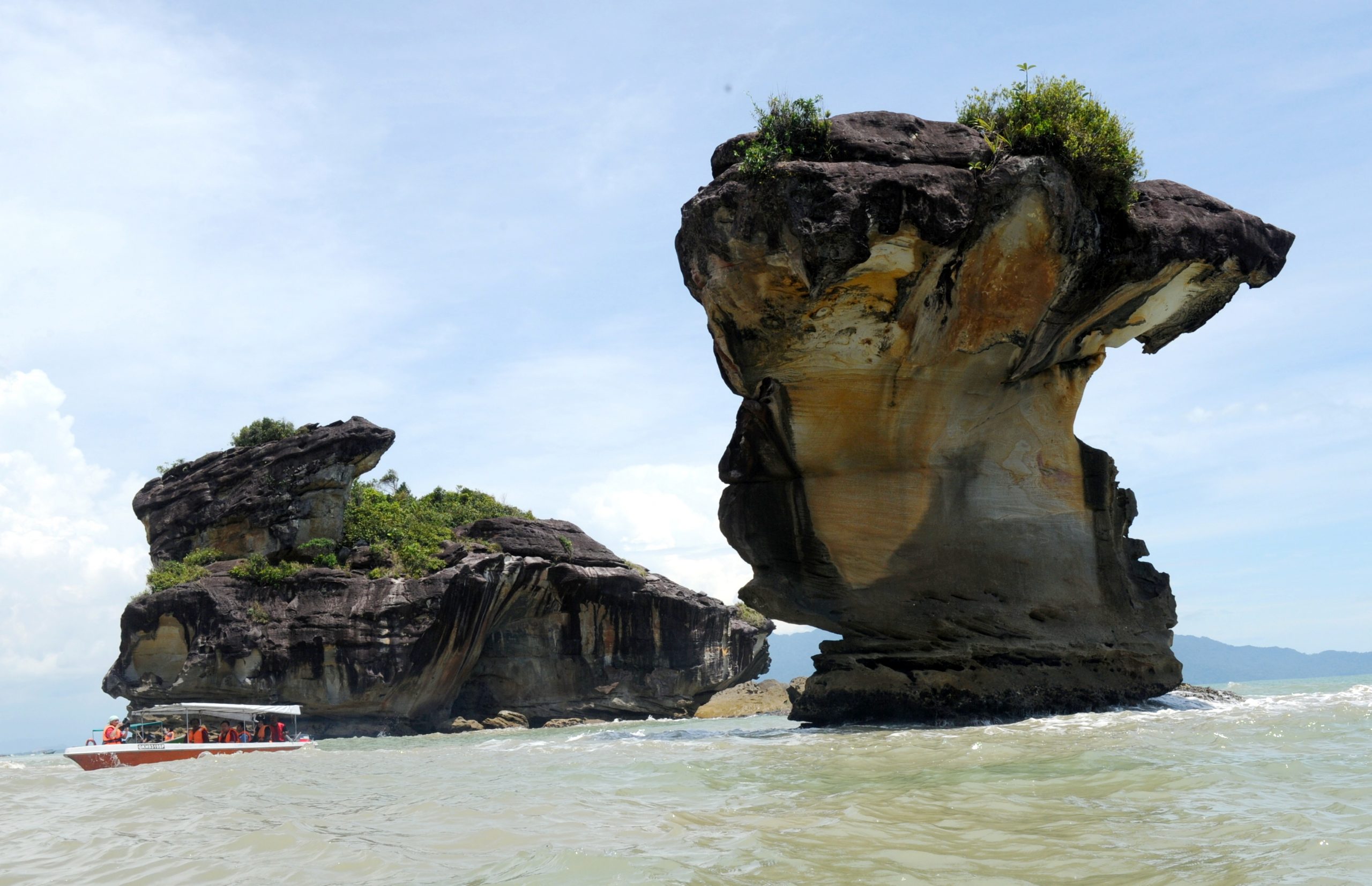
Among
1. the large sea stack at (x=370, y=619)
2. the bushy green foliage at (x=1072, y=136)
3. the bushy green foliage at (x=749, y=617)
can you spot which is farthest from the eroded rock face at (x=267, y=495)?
the bushy green foliage at (x=1072, y=136)

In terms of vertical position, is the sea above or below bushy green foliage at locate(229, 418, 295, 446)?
below

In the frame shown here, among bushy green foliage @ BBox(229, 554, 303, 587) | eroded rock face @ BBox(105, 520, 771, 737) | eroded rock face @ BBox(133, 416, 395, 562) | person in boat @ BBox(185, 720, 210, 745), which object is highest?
eroded rock face @ BBox(133, 416, 395, 562)

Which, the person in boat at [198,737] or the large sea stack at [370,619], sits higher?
the large sea stack at [370,619]

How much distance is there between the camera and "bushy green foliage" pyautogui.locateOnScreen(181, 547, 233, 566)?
28.2m

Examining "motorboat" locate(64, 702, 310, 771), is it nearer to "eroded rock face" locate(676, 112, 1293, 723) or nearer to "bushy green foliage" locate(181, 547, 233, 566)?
"bushy green foliage" locate(181, 547, 233, 566)

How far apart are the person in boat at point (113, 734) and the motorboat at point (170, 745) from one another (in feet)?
0.55

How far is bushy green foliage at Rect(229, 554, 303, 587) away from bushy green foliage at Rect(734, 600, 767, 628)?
15886 millimetres

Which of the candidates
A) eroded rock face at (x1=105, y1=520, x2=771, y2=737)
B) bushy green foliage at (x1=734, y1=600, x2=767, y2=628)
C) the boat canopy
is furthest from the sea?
bushy green foliage at (x1=734, y1=600, x2=767, y2=628)

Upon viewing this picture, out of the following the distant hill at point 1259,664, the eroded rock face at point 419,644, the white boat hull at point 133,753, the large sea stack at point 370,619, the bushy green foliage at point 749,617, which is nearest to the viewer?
the white boat hull at point 133,753

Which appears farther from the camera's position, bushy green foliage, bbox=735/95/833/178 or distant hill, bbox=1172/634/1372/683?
distant hill, bbox=1172/634/1372/683

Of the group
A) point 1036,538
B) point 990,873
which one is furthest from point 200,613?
point 990,873

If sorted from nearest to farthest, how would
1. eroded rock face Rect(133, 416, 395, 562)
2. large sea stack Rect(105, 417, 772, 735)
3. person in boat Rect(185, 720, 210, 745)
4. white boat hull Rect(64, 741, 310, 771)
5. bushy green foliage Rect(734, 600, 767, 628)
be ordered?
white boat hull Rect(64, 741, 310, 771) → person in boat Rect(185, 720, 210, 745) → large sea stack Rect(105, 417, 772, 735) → eroded rock face Rect(133, 416, 395, 562) → bushy green foliage Rect(734, 600, 767, 628)

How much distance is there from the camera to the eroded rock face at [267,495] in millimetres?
28391

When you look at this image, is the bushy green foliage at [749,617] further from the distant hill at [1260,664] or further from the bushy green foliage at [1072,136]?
the distant hill at [1260,664]
